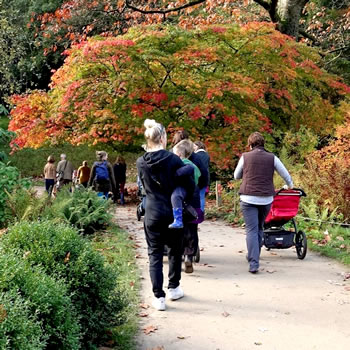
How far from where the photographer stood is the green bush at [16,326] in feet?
10.2

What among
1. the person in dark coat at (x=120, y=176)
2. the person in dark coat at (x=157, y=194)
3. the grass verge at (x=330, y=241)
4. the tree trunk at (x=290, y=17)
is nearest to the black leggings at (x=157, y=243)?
the person in dark coat at (x=157, y=194)

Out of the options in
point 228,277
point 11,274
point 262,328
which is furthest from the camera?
point 228,277

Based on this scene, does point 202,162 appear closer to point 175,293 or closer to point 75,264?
point 175,293

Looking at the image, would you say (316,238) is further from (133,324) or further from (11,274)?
(11,274)

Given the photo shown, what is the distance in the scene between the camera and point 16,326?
317cm

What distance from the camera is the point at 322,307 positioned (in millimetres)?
6066

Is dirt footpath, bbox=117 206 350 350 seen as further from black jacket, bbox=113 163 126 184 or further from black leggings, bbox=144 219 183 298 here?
black jacket, bbox=113 163 126 184

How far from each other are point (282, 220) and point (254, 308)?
8.65 ft

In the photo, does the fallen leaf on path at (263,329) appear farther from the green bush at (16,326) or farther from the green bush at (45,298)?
the green bush at (16,326)

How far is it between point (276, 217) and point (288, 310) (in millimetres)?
2471

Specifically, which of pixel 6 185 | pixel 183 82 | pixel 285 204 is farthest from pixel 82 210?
pixel 285 204

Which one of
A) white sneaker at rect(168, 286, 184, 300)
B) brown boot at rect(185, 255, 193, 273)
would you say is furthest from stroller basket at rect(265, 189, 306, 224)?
white sneaker at rect(168, 286, 184, 300)

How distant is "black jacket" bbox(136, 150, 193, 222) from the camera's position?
580cm

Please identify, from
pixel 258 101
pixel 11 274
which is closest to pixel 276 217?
pixel 11 274
